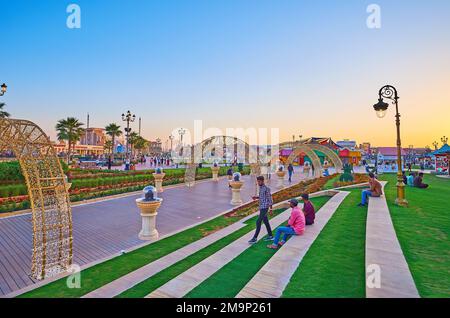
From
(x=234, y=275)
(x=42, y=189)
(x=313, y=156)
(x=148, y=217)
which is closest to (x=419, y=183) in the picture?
(x=313, y=156)

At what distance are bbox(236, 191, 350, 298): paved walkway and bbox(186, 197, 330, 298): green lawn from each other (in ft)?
0.84

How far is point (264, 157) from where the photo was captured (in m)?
30.5

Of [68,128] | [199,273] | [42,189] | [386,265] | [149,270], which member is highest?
[68,128]

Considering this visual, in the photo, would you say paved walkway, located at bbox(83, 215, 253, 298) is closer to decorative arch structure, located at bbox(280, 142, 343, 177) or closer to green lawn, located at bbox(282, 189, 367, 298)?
green lawn, located at bbox(282, 189, 367, 298)

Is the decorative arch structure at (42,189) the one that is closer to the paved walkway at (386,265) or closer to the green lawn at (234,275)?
the green lawn at (234,275)

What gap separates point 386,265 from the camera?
4332 millimetres

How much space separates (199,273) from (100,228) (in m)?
6.10

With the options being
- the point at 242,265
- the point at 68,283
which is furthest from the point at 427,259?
Result: the point at 68,283

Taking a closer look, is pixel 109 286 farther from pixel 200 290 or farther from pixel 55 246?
pixel 55 246

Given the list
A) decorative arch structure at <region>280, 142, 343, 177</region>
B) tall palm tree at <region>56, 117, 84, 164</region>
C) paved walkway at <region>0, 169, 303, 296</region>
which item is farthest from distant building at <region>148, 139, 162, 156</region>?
paved walkway at <region>0, 169, 303, 296</region>

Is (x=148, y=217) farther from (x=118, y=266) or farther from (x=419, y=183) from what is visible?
(x=419, y=183)

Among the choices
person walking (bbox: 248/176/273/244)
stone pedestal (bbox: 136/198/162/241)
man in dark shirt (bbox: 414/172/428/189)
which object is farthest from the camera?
man in dark shirt (bbox: 414/172/428/189)

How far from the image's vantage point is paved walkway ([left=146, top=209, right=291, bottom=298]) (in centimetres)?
431

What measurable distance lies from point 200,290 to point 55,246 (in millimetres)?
4294
